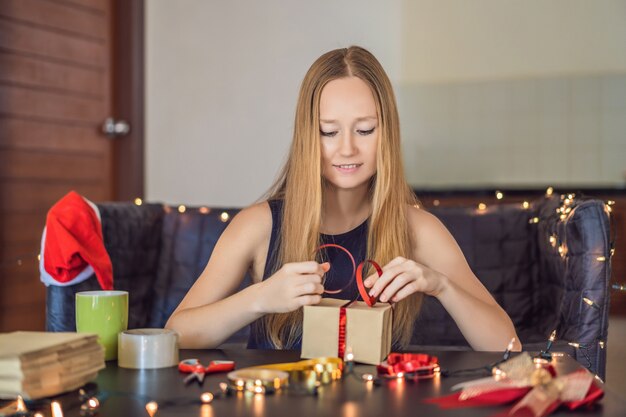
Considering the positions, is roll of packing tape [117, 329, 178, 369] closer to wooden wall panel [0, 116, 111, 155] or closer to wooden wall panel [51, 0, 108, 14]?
wooden wall panel [0, 116, 111, 155]

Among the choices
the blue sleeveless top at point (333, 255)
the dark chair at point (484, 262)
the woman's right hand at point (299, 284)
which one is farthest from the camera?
the dark chair at point (484, 262)

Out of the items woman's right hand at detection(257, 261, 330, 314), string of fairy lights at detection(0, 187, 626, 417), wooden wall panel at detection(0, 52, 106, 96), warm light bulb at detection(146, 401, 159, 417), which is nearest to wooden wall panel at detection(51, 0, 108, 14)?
wooden wall panel at detection(0, 52, 106, 96)

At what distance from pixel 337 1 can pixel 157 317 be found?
8.57 feet

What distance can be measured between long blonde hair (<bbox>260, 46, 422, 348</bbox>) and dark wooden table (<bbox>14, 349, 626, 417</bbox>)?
1.76 feet

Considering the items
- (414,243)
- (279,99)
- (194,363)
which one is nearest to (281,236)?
(414,243)

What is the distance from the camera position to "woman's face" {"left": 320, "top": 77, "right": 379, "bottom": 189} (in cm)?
163

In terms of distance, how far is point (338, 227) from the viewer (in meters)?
1.82

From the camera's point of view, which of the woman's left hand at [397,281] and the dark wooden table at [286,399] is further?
the woman's left hand at [397,281]

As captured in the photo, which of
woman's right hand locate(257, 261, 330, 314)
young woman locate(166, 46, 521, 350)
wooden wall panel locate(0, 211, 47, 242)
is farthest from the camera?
wooden wall panel locate(0, 211, 47, 242)

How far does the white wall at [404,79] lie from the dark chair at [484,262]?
2136 millimetres

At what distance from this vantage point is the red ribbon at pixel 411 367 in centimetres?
112

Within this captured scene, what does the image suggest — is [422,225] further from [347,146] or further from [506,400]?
[506,400]

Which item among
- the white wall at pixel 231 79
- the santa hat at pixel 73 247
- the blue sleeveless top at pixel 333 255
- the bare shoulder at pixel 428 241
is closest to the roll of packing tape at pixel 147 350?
the blue sleeveless top at pixel 333 255

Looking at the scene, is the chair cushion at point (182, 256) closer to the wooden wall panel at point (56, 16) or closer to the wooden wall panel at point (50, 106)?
the wooden wall panel at point (50, 106)
